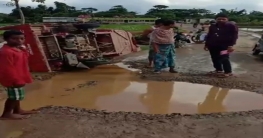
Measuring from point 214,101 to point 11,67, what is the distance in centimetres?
348

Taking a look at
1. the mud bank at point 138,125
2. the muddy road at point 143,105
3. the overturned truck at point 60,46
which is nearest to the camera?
the mud bank at point 138,125

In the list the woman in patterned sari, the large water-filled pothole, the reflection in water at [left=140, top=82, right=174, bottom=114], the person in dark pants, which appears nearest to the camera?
the reflection in water at [left=140, top=82, right=174, bottom=114]

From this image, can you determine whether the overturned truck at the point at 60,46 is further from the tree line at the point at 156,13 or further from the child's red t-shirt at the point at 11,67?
the tree line at the point at 156,13

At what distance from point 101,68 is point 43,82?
2.32 m

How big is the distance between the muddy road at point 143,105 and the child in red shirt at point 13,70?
292 millimetres

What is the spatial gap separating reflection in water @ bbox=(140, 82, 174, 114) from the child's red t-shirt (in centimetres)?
203

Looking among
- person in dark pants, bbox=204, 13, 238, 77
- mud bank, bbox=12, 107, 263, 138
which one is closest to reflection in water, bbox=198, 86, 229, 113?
mud bank, bbox=12, 107, 263, 138

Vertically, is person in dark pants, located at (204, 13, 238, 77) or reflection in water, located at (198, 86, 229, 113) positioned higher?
person in dark pants, located at (204, 13, 238, 77)

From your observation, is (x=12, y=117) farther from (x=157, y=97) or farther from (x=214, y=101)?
(x=214, y=101)

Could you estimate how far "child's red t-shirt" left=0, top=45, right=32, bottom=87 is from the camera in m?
4.75

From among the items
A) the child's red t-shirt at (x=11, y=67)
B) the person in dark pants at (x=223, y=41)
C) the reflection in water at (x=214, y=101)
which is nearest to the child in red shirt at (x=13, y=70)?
the child's red t-shirt at (x=11, y=67)

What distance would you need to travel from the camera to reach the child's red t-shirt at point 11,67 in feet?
15.6

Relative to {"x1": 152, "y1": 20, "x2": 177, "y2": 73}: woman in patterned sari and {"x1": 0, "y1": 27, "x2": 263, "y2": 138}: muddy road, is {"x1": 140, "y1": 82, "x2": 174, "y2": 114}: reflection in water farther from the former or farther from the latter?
{"x1": 152, "y1": 20, "x2": 177, "y2": 73}: woman in patterned sari

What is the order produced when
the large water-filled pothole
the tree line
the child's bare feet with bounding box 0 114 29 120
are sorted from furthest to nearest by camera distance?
the tree line
the large water-filled pothole
the child's bare feet with bounding box 0 114 29 120
